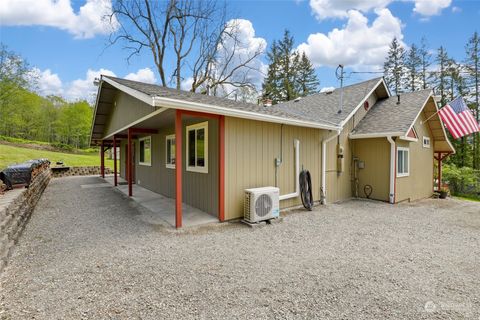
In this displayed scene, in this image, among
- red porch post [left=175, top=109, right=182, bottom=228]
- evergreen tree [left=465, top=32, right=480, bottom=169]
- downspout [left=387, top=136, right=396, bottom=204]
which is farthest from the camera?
evergreen tree [left=465, top=32, right=480, bottom=169]

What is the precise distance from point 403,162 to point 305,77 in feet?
59.9

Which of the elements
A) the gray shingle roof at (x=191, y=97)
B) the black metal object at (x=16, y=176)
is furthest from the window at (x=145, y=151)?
the black metal object at (x=16, y=176)

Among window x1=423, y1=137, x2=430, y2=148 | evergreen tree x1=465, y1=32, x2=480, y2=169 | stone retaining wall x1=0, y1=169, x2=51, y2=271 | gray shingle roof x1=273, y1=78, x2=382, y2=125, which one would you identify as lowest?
stone retaining wall x1=0, y1=169, x2=51, y2=271

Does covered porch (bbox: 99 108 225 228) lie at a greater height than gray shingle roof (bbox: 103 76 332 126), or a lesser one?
lesser

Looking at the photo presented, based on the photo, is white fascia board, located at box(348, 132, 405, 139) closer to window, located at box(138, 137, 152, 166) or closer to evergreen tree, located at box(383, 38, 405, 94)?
window, located at box(138, 137, 152, 166)

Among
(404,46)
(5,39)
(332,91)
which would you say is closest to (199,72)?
(332,91)

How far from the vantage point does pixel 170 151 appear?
8.03 metres

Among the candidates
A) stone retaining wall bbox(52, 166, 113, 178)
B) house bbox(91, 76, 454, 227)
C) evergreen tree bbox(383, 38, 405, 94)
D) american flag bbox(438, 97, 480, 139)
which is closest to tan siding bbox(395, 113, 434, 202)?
house bbox(91, 76, 454, 227)

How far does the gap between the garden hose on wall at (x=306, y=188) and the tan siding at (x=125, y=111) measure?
14.3 ft

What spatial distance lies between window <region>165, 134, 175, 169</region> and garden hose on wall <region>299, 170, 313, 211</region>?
162 inches

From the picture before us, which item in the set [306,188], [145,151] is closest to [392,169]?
[306,188]

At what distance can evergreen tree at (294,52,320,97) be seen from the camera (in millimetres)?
24172

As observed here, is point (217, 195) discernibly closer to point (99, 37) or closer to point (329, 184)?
point (329, 184)

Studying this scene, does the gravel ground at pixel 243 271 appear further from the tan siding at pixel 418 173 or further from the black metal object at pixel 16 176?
the tan siding at pixel 418 173
